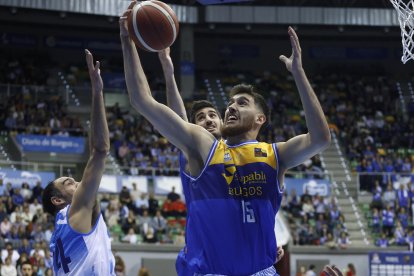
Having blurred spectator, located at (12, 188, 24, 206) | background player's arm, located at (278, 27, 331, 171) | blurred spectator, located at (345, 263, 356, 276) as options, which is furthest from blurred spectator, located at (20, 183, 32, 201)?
background player's arm, located at (278, 27, 331, 171)

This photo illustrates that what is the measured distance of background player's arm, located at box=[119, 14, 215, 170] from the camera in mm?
4973

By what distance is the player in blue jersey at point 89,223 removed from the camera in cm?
583

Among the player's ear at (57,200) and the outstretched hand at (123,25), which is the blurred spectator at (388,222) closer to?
the player's ear at (57,200)

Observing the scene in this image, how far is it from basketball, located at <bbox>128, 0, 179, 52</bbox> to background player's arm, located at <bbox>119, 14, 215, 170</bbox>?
337 mm

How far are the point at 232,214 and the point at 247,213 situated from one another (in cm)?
10

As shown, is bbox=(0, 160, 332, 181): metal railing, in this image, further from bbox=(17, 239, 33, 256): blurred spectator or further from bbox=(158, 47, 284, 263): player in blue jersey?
bbox=(158, 47, 284, 263): player in blue jersey

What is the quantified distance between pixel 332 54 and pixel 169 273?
17176 millimetres

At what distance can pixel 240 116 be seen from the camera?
5199 mm

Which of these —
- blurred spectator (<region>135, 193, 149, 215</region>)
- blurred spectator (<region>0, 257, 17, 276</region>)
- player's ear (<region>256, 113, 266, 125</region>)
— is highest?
player's ear (<region>256, 113, 266, 125</region>)

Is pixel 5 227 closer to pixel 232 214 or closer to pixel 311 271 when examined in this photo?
pixel 311 271

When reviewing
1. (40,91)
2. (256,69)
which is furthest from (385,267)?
(256,69)

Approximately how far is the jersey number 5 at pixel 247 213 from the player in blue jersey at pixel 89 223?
4.09 ft

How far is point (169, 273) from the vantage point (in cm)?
2128

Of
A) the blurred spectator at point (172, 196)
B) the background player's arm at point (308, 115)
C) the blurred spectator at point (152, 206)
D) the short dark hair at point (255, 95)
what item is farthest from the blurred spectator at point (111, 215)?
the background player's arm at point (308, 115)
